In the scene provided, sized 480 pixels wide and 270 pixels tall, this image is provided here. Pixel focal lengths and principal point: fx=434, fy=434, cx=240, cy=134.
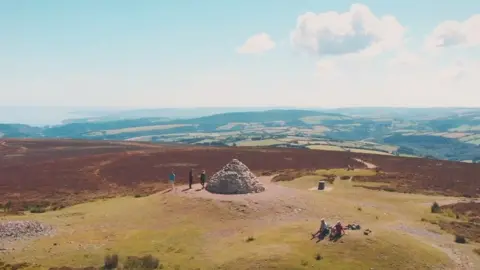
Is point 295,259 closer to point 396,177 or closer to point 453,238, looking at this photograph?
point 453,238

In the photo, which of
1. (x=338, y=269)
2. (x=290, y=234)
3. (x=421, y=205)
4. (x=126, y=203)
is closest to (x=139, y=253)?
(x=290, y=234)

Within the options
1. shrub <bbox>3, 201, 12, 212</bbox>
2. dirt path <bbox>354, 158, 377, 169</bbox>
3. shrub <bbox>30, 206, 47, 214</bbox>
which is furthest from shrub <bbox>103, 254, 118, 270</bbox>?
dirt path <bbox>354, 158, 377, 169</bbox>

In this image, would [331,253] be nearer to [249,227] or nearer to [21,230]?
[249,227]

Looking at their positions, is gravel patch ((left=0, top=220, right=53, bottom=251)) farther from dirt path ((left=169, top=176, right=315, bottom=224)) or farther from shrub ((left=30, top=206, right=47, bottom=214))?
dirt path ((left=169, top=176, right=315, bottom=224))

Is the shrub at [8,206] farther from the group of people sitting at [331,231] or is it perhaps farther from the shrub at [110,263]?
the group of people sitting at [331,231]

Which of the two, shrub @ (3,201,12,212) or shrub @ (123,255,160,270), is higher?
shrub @ (123,255,160,270)

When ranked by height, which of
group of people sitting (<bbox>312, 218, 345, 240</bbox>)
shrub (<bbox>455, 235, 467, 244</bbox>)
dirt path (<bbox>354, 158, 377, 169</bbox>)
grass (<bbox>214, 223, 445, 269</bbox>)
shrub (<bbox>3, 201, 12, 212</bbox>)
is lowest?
dirt path (<bbox>354, 158, 377, 169</bbox>)

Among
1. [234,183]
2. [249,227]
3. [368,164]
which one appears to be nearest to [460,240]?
[249,227]
